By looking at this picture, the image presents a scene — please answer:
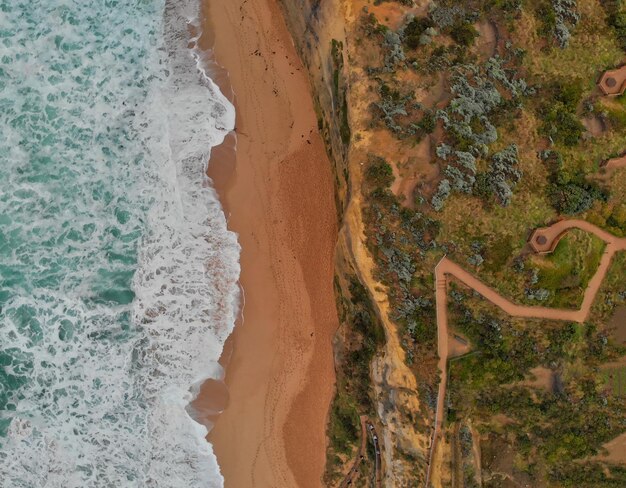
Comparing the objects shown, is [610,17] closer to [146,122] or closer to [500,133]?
[500,133]

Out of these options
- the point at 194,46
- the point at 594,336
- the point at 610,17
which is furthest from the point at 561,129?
the point at 194,46

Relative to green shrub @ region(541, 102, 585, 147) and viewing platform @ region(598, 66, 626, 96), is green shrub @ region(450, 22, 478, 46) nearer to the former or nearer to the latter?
green shrub @ region(541, 102, 585, 147)

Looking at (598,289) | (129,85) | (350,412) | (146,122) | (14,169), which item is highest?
(129,85)

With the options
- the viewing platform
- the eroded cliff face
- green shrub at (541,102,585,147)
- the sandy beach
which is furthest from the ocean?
the viewing platform

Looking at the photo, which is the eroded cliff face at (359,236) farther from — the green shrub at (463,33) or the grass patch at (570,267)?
the grass patch at (570,267)

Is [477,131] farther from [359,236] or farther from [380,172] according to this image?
[359,236]

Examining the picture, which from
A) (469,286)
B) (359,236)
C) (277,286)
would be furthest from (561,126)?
(277,286)

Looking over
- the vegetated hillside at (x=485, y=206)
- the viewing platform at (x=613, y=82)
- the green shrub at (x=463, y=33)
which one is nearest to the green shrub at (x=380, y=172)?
the vegetated hillside at (x=485, y=206)
